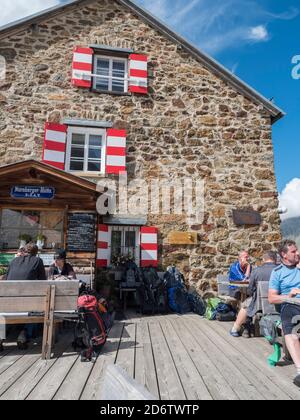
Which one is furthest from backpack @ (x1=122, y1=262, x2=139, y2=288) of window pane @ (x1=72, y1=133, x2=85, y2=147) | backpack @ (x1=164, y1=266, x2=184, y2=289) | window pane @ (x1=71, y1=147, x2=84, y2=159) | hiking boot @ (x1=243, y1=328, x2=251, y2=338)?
window pane @ (x1=72, y1=133, x2=85, y2=147)

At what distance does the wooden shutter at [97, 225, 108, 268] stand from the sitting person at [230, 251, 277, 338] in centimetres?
363

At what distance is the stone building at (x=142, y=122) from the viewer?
7.75m

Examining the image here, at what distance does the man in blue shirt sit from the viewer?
10.2 feet

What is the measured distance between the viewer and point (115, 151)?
7.86 m

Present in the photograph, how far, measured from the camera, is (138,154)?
8133 mm

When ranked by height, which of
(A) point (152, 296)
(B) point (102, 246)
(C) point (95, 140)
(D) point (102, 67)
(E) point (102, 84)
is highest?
(D) point (102, 67)

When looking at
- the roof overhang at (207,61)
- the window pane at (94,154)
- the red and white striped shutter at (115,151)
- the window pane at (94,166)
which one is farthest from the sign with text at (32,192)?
the roof overhang at (207,61)

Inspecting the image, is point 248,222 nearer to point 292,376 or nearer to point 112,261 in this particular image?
point 112,261

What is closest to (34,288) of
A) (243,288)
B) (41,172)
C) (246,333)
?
(246,333)

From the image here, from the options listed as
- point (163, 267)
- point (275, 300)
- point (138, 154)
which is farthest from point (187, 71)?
point (275, 300)

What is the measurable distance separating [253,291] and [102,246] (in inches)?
158

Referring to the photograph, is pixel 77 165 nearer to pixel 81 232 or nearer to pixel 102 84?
pixel 81 232

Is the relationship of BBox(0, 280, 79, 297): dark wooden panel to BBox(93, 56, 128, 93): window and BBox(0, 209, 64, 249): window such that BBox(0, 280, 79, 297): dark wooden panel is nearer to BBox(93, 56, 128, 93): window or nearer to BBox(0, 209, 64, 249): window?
BBox(0, 209, 64, 249): window
